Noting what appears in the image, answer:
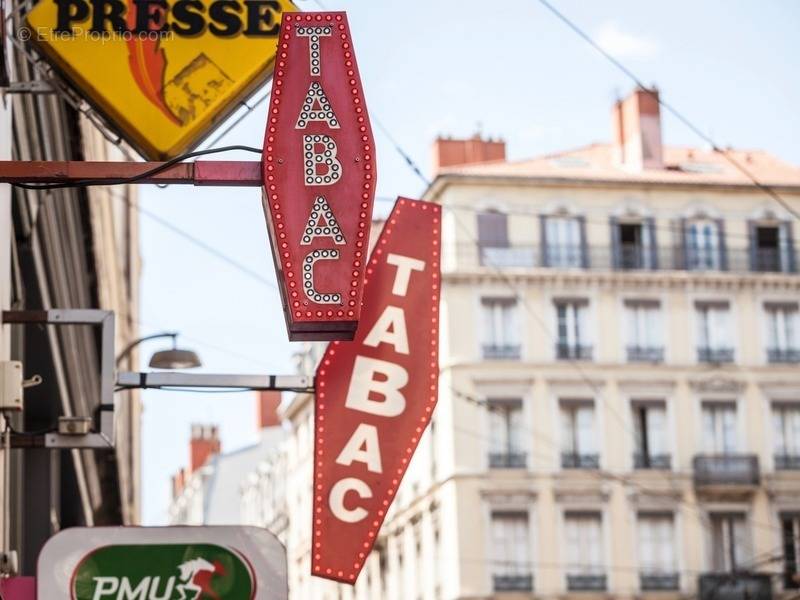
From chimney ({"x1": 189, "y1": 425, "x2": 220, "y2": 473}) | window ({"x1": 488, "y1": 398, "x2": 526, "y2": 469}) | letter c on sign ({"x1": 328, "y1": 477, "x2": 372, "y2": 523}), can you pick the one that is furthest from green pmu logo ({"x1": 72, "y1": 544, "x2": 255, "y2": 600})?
chimney ({"x1": 189, "y1": 425, "x2": 220, "y2": 473})

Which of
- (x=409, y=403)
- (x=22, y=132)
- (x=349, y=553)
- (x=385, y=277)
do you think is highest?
(x=22, y=132)

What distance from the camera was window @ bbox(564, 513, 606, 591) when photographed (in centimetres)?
5225

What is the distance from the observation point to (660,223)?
56469 millimetres

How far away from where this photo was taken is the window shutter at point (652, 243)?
5597cm

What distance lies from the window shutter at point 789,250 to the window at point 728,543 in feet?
27.0

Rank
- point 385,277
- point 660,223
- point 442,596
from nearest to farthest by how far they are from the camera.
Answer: point 385,277
point 442,596
point 660,223

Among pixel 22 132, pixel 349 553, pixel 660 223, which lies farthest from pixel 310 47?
pixel 660 223

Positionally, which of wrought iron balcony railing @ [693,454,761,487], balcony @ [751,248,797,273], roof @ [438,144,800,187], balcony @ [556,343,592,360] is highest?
roof @ [438,144,800,187]

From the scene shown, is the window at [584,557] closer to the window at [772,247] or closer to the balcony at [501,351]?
the balcony at [501,351]

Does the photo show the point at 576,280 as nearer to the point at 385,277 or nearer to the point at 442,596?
the point at 442,596

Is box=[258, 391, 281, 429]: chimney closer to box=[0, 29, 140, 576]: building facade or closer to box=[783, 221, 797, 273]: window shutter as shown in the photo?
box=[783, 221, 797, 273]: window shutter

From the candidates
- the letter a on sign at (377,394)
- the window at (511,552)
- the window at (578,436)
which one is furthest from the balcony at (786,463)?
the letter a on sign at (377,394)

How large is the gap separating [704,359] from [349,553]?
152 ft

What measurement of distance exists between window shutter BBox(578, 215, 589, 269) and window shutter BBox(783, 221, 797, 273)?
6512mm
